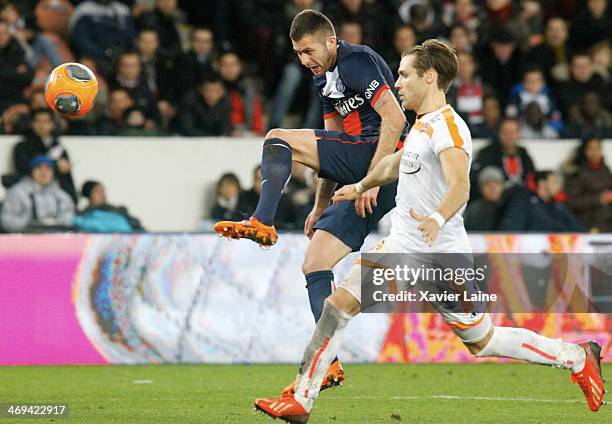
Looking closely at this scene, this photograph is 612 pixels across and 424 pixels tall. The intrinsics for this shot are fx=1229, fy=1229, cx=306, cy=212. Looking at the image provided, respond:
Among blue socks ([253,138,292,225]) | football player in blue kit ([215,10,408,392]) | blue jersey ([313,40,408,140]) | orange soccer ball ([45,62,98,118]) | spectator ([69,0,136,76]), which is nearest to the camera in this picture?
blue socks ([253,138,292,225])

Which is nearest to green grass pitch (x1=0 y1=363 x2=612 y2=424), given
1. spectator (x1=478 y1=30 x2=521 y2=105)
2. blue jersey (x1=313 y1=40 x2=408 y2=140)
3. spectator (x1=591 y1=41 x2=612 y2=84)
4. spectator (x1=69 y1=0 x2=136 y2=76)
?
blue jersey (x1=313 y1=40 x2=408 y2=140)

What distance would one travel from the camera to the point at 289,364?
11469mm

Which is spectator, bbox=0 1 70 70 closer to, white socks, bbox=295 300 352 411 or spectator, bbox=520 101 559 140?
spectator, bbox=520 101 559 140

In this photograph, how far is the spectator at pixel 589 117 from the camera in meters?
14.9

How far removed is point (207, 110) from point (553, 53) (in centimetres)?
474

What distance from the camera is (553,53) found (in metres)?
15.9

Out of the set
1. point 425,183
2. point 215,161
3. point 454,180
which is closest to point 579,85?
point 215,161

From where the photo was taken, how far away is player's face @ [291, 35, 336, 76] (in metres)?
7.69

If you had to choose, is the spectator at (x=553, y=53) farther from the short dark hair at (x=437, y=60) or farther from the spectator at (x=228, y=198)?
the short dark hair at (x=437, y=60)

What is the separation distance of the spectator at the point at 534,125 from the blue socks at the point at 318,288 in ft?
24.0

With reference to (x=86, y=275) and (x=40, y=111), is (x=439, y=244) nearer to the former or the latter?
(x=86, y=275)

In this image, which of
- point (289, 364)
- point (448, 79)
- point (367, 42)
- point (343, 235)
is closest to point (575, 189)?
point (367, 42)

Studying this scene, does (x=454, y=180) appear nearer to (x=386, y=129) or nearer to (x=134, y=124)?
(x=386, y=129)

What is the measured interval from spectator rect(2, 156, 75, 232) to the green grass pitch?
2040mm
